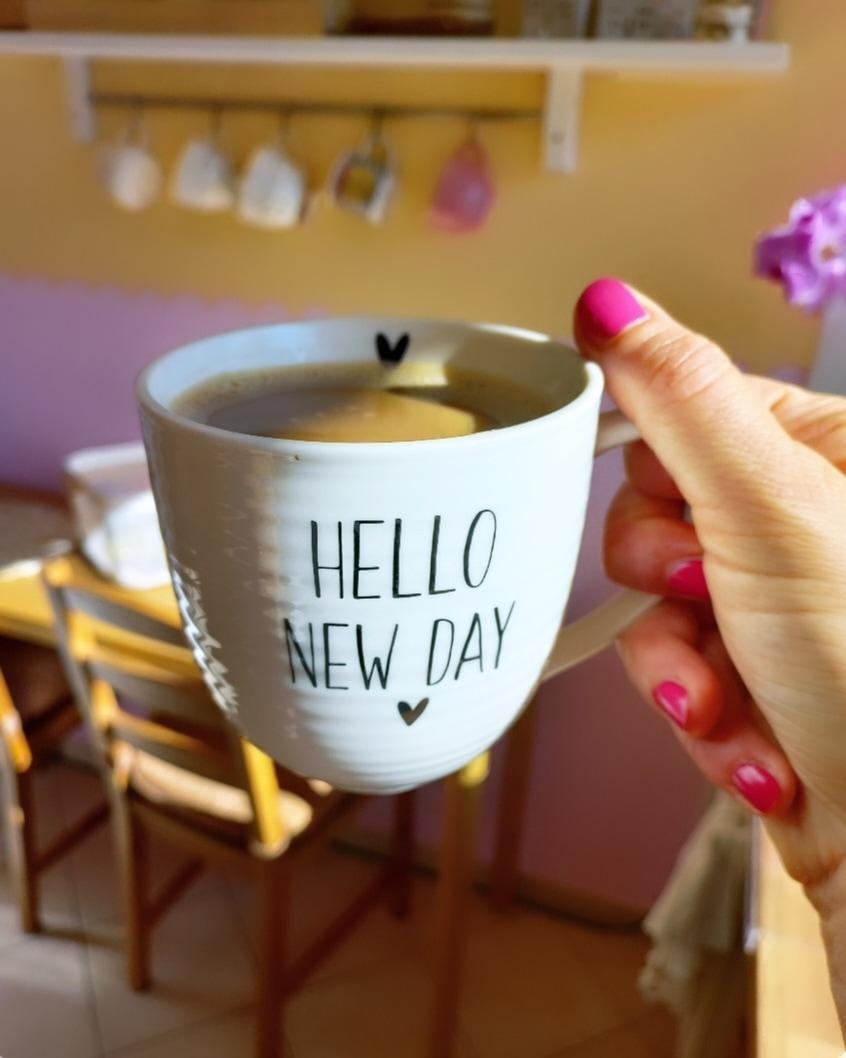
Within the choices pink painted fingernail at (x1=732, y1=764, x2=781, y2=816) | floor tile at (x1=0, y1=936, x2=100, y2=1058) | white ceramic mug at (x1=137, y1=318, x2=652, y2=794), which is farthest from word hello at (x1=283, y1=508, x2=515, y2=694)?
floor tile at (x1=0, y1=936, x2=100, y2=1058)

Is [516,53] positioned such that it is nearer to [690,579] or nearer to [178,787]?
[690,579]

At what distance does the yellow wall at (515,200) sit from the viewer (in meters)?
1.01

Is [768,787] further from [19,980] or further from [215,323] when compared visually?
[215,323]

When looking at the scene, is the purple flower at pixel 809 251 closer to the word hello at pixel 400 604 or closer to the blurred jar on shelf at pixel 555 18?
the blurred jar on shelf at pixel 555 18

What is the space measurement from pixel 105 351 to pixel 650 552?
3.76ft

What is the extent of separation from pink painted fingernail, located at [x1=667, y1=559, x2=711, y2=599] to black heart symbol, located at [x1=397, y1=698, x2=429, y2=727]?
0.89ft

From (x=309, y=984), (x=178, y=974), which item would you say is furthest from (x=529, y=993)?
(x=178, y=974)

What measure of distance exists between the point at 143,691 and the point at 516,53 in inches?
33.2

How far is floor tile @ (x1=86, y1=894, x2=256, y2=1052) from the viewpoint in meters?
0.78

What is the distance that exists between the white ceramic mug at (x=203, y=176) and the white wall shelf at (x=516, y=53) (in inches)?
6.5

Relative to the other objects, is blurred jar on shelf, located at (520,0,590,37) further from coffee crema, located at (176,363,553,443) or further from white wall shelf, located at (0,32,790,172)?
coffee crema, located at (176,363,553,443)

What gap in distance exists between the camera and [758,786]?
1.80 ft

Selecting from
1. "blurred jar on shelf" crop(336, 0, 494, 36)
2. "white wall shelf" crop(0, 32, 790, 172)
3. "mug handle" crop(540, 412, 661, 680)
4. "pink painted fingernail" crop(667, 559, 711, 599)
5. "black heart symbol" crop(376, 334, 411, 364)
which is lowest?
"pink painted fingernail" crop(667, 559, 711, 599)

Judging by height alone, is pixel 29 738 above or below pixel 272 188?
below
